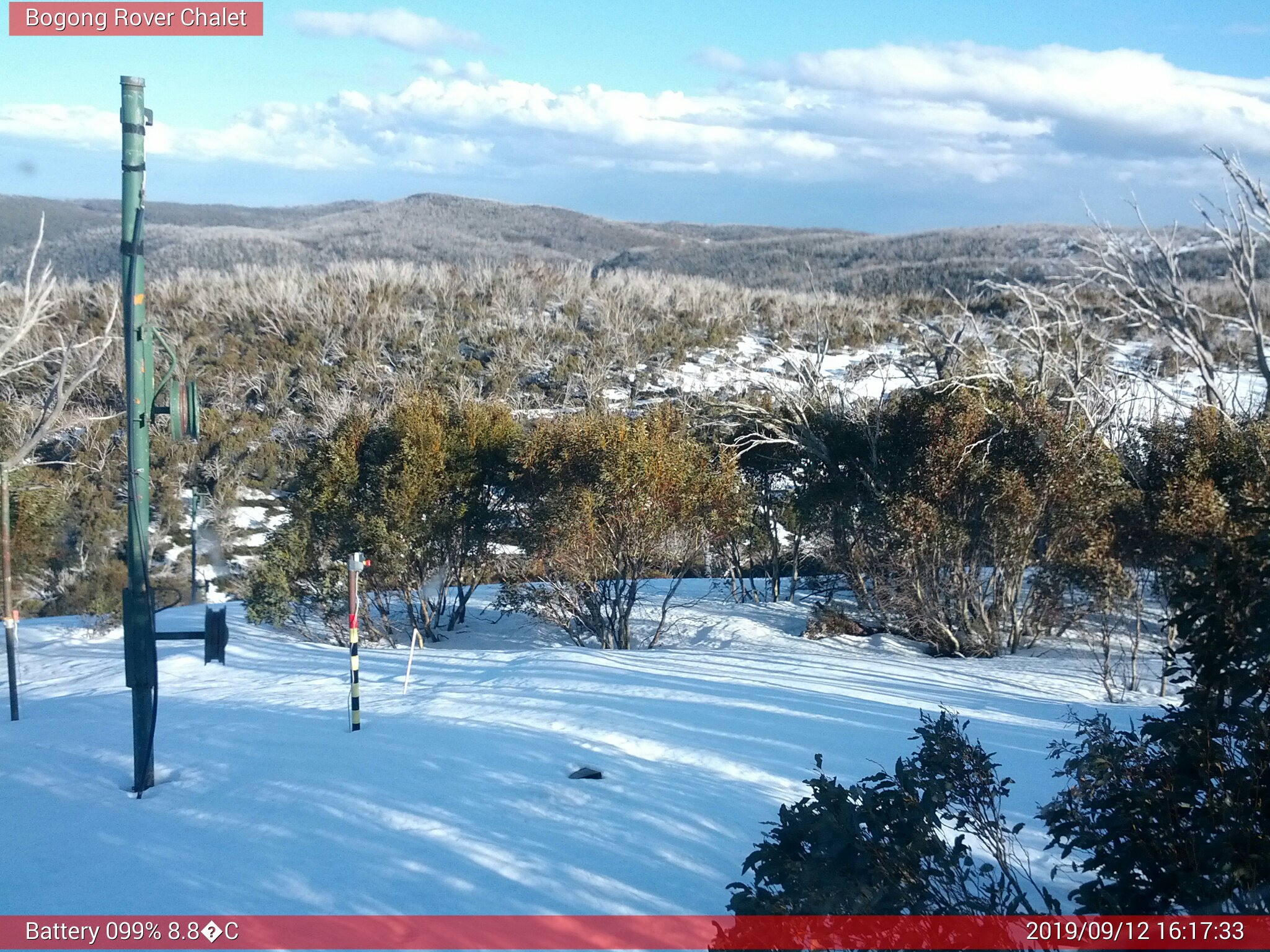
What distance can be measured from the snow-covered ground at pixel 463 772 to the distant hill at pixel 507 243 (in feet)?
143

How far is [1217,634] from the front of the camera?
307cm

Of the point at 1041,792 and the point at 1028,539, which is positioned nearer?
the point at 1041,792

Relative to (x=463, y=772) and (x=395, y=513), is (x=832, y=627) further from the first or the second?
(x=463, y=772)

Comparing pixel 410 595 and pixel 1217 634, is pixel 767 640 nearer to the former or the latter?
pixel 410 595

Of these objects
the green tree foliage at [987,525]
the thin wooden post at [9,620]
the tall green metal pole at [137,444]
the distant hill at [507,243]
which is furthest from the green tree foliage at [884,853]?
the distant hill at [507,243]

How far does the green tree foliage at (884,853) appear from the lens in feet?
9.84

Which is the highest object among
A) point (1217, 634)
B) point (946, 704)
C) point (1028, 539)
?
point (1217, 634)

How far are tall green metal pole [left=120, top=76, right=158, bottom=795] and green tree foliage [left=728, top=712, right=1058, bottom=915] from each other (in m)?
4.58

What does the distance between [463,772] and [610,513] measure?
772cm

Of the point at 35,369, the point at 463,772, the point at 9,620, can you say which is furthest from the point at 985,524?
the point at 35,369

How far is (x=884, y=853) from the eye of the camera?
123 inches

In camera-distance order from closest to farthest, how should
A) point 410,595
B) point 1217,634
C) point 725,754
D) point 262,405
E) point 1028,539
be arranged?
point 1217,634 → point 725,754 → point 1028,539 → point 410,595 → point 262,405

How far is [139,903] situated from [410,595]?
36.3ft

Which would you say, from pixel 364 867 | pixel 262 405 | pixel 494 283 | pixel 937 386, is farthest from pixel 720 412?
pixel 494 283
